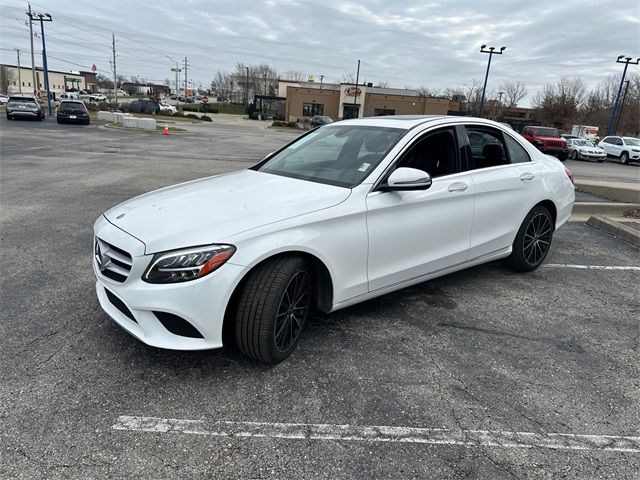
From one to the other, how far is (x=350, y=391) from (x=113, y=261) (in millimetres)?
1745

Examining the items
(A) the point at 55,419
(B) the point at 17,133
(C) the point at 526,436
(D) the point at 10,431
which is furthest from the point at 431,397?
(B) the point at 17,133

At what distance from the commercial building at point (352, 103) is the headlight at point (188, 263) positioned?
63679 millimetres

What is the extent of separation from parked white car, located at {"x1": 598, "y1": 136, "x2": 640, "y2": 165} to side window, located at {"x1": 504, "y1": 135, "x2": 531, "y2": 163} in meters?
28.5

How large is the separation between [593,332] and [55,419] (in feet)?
13.3

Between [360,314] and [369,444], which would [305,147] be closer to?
[360,314]

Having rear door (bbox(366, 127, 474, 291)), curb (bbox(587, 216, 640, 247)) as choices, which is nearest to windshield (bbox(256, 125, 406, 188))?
rear door (bbox(366, 127, 474, 291))

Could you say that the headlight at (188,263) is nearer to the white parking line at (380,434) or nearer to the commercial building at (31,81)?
the white parking line at (380,434)

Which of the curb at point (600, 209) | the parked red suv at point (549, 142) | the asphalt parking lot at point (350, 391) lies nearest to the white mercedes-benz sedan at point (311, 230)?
the asphalt parking lot at point (350, 391)

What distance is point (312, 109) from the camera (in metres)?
66.9

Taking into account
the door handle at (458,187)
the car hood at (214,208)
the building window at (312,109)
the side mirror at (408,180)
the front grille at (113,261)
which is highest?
the building window at (312,109)

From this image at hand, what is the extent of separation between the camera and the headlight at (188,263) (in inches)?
108

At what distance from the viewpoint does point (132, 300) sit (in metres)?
2.82

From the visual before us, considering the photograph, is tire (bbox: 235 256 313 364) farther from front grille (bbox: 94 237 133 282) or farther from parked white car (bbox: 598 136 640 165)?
parked white car (bbox: 598 136 640 165)

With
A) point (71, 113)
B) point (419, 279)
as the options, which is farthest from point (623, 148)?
point (71, 113)
